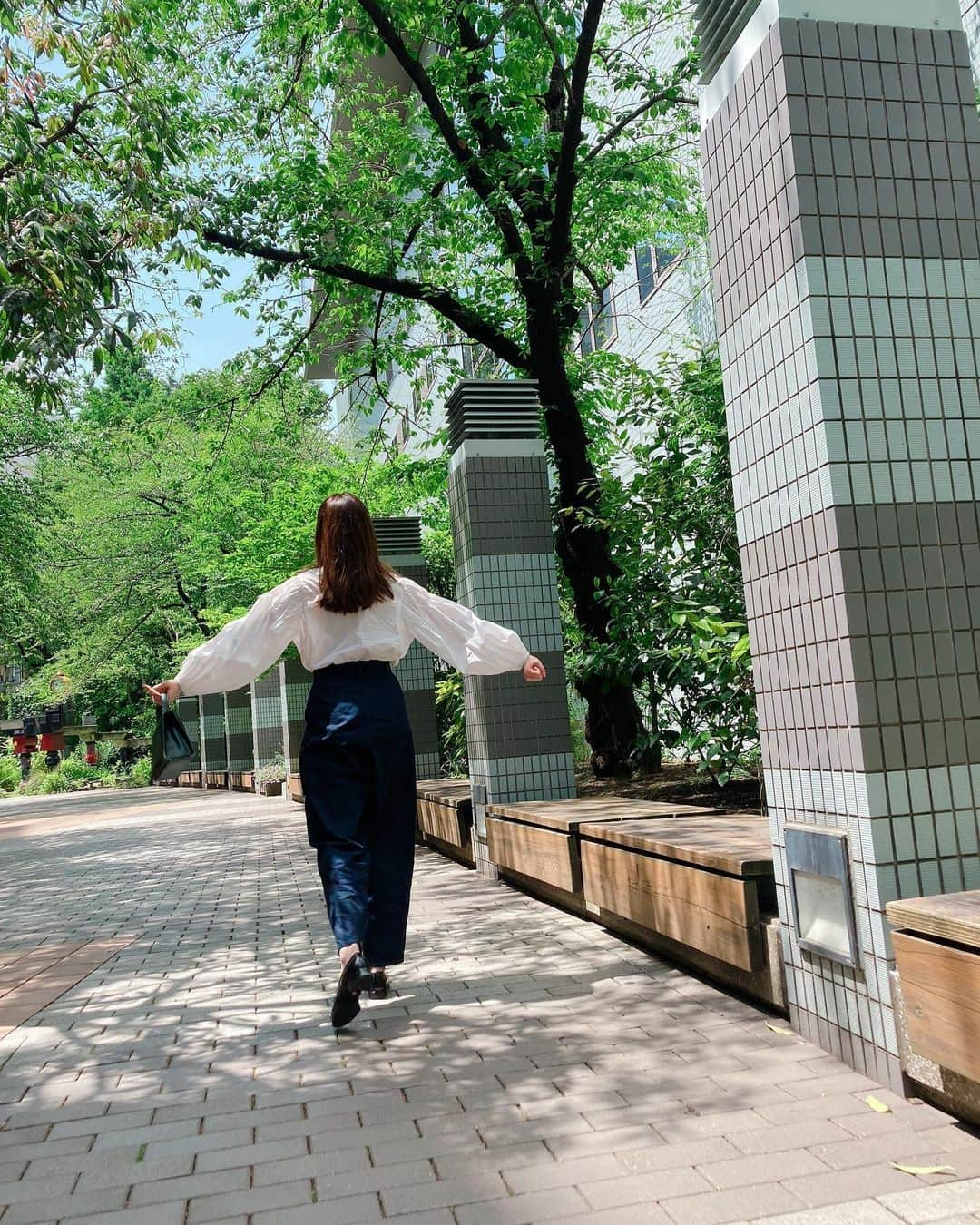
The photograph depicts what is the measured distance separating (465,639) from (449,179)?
739 cm

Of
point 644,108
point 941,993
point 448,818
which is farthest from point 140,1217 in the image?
point 644,108

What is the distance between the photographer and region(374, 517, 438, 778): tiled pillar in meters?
13.8

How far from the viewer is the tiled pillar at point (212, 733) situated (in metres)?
34.5

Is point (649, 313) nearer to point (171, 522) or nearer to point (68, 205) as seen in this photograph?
point (68, 205)

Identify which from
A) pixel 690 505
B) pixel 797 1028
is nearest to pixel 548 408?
pixel 690 505

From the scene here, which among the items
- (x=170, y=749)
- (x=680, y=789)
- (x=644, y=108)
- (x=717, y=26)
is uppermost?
(x=644, y=108)

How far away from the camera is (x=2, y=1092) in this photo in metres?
3.86

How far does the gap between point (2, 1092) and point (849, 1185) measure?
2.81m

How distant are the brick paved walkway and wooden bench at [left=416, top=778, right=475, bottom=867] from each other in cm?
277

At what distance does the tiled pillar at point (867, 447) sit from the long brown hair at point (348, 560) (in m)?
1.75

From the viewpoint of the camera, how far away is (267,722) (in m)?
27.0

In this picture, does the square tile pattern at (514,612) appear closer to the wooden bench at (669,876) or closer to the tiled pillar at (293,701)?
the wooden bench at (669,876)

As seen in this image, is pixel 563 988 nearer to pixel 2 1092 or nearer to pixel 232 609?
pixel 2 1092

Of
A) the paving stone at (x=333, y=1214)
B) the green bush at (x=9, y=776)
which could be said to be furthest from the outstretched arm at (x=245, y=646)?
the green bush at (x=9, y=776)
